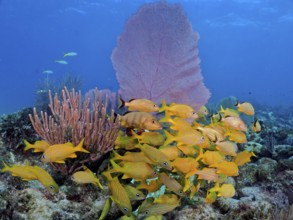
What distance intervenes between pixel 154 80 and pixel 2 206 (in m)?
3.31

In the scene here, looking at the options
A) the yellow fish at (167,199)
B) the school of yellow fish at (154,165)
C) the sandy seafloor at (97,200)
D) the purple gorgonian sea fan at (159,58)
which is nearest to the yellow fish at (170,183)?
the school of yellow fish at (154,165)

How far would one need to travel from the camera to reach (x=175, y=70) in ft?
17.4

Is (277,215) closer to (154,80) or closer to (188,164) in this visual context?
(188,164)

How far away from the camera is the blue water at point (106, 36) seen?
184ft

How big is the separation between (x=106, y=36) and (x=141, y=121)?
100m

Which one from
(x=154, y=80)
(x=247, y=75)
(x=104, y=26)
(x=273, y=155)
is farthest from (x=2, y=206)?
(x=247, y=75)

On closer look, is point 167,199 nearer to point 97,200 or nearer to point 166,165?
point 166,165

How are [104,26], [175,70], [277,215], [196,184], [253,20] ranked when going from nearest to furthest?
[277,215] < [196,184] < [175,70] < [253,20] < [104,26]

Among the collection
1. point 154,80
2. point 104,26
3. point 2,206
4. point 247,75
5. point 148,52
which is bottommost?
point 2,206

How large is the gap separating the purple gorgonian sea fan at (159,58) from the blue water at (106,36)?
0.48 meters

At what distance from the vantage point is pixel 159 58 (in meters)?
5.33

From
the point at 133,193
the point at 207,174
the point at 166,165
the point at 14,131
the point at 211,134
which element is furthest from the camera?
the point at 14,131

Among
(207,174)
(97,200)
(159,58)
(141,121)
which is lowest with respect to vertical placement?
(97,200)

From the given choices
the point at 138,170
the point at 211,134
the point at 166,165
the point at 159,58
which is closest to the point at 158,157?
the point at 166,165
